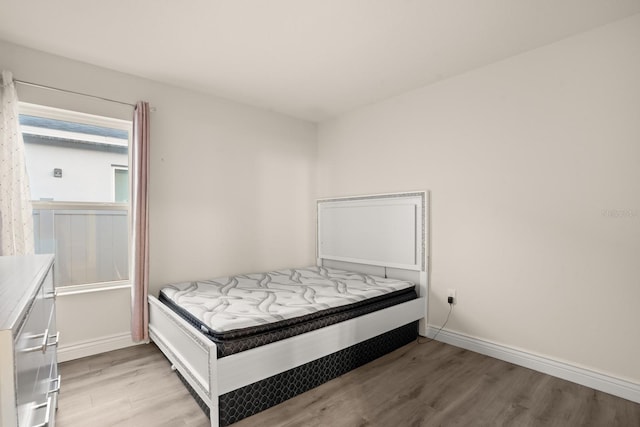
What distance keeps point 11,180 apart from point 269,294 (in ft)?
6.65

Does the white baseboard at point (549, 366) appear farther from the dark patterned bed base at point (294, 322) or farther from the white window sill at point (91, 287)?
the white window sill at point (91, 287)

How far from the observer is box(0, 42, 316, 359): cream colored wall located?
260cm

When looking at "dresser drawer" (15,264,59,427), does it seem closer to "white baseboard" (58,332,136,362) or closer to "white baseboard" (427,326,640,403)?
"white baseboard" (58,332,136,362)

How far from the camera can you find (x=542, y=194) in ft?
7.80

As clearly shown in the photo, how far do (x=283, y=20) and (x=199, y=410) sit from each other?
2499 mm

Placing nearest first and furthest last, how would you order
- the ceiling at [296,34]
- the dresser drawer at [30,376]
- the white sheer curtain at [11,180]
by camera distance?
the dresser drawer at [30,376] → the ceiling at [296,34] → the white sheer curtain at [11,180]

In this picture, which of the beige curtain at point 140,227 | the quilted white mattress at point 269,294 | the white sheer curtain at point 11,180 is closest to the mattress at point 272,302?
the quilted white mattress at point 269,294

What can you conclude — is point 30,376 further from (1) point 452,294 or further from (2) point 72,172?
(1) point 452,294

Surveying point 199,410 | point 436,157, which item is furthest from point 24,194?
point 436,157

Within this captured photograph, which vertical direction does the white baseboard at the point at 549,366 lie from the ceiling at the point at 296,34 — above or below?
below

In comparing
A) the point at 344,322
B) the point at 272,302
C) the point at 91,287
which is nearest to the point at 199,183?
the point at 91,287

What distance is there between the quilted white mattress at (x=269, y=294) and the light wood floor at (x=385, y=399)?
20.5 inches

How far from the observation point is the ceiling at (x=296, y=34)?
1950mm

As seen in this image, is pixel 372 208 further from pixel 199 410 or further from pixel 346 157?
pixel 199 410
